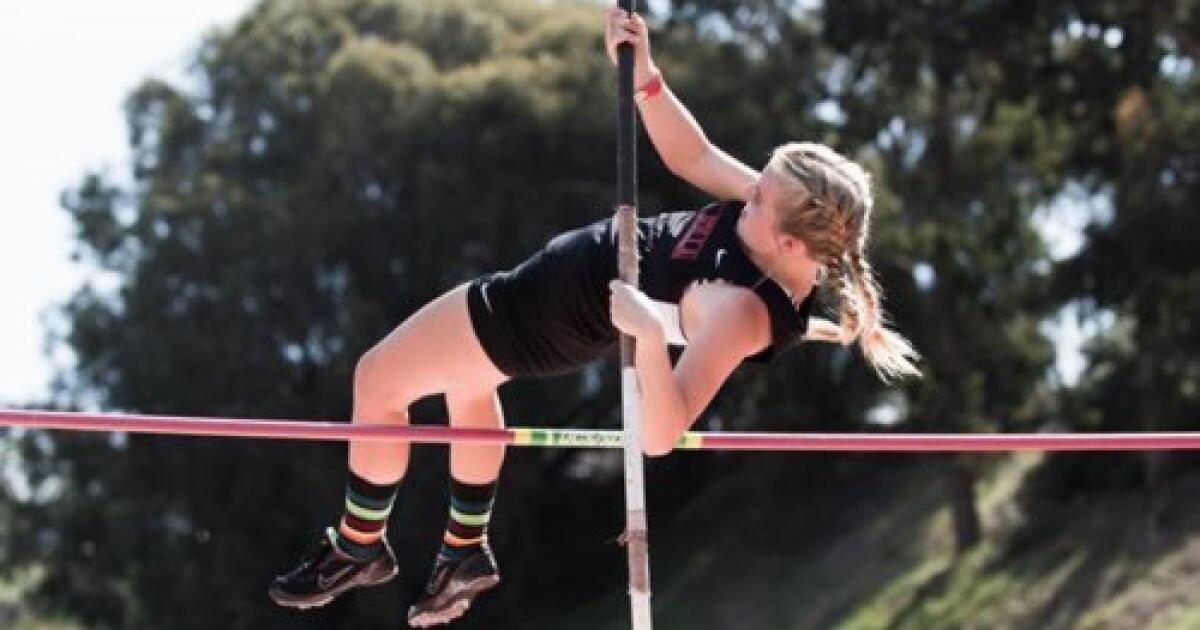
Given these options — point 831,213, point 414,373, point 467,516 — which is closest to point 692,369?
point 831,213

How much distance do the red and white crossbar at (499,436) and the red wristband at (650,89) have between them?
83 cm

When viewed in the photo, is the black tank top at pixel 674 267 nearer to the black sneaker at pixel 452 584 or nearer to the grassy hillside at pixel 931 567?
the black sneaker at pixel 452 584

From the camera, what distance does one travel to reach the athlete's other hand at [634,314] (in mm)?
3752

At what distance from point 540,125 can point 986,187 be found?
5529mm

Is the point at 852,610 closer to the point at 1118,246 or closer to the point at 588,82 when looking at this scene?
the point at 1118,246

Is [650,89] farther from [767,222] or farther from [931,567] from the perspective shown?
[931,567]

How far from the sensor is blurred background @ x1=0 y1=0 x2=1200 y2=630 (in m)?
16.5

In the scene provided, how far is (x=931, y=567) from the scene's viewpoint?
1862 centimetres

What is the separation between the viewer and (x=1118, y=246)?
1568 cm

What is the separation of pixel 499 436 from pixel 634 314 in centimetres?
69

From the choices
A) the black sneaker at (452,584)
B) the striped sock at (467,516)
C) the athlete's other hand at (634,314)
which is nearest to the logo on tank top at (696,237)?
the athlete's other hand at (634,314)

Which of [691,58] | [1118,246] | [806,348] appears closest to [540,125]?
[691,58]

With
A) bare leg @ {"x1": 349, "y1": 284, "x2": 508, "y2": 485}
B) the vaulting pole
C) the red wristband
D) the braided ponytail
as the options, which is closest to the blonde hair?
the braided ponytail

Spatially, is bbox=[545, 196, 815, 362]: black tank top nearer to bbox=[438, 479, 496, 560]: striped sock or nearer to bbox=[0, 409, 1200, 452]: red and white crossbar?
bbox=[0, 409, 1200, 452]: red and white crossbar
